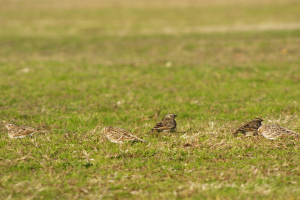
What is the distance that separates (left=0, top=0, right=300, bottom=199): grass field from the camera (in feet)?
24.2

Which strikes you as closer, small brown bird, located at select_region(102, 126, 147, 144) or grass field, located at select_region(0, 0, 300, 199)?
grass field, located at select_region(0, 0, 300, 199)

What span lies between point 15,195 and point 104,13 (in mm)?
54867

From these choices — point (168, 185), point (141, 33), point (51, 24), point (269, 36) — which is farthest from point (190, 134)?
point (51, 24)

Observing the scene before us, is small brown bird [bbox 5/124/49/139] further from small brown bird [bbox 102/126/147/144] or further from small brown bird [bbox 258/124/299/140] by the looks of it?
small brown bird [bbox 258/124/299/140]

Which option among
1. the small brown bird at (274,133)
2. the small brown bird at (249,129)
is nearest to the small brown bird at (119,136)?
the small brown bird at (249,129)

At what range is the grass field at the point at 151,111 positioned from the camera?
7.37 m

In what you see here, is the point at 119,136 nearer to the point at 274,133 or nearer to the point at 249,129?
the point at 249,129

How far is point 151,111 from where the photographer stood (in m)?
13.2

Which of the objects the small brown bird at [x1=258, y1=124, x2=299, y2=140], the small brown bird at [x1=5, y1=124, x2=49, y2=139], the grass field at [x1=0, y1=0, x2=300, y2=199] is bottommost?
the grass field at [x1=0, y1=0, x2=300, y2=199]

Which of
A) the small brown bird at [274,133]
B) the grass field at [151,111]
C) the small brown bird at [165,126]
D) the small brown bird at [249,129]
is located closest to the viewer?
the grass field at [151,111]

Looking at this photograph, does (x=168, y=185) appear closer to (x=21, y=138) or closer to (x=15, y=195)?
(x=15, y=195)

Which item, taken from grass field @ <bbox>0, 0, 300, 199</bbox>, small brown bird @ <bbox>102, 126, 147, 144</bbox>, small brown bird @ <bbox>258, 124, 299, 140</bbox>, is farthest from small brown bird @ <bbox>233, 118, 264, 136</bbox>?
small brown bird @ <bbox>102, 126, 147, 144</bbox>

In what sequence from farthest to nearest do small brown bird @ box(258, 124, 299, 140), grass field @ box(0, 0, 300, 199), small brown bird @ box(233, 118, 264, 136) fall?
small brown bird @ box(233, 118, 264, 136) → small brown bird @ box(258, 124, 299, 140) → grass field @ box(0, 0, 300, 199)

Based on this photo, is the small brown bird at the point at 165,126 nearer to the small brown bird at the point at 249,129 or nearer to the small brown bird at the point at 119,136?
the small brown bird at the point at 119,136
